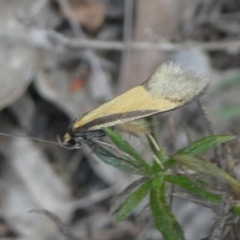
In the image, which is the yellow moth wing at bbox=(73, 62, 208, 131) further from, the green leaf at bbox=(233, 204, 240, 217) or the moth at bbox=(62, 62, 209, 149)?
the green leaf at bbox=(233, 204, 240, 217)

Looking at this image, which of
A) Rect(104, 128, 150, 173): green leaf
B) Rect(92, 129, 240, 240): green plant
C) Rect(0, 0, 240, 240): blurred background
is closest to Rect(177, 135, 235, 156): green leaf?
Rect(92, 129, 240, 240): green plant

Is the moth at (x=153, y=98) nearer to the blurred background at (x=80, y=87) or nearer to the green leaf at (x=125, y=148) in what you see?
the green leaf at (x=125, y=148)

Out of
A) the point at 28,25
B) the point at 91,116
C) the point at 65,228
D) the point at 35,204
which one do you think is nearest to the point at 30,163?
the point at 35,204

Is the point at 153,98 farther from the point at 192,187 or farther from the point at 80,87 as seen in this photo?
the point at 80,87

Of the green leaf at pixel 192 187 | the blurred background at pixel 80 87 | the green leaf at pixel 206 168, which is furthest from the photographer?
the blurred background at pixel 80 87

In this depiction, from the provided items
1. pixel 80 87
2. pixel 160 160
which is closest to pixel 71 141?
pixel 160 160

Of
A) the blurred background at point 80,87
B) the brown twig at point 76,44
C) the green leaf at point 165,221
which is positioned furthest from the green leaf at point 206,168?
the brown twig at point 76,44
